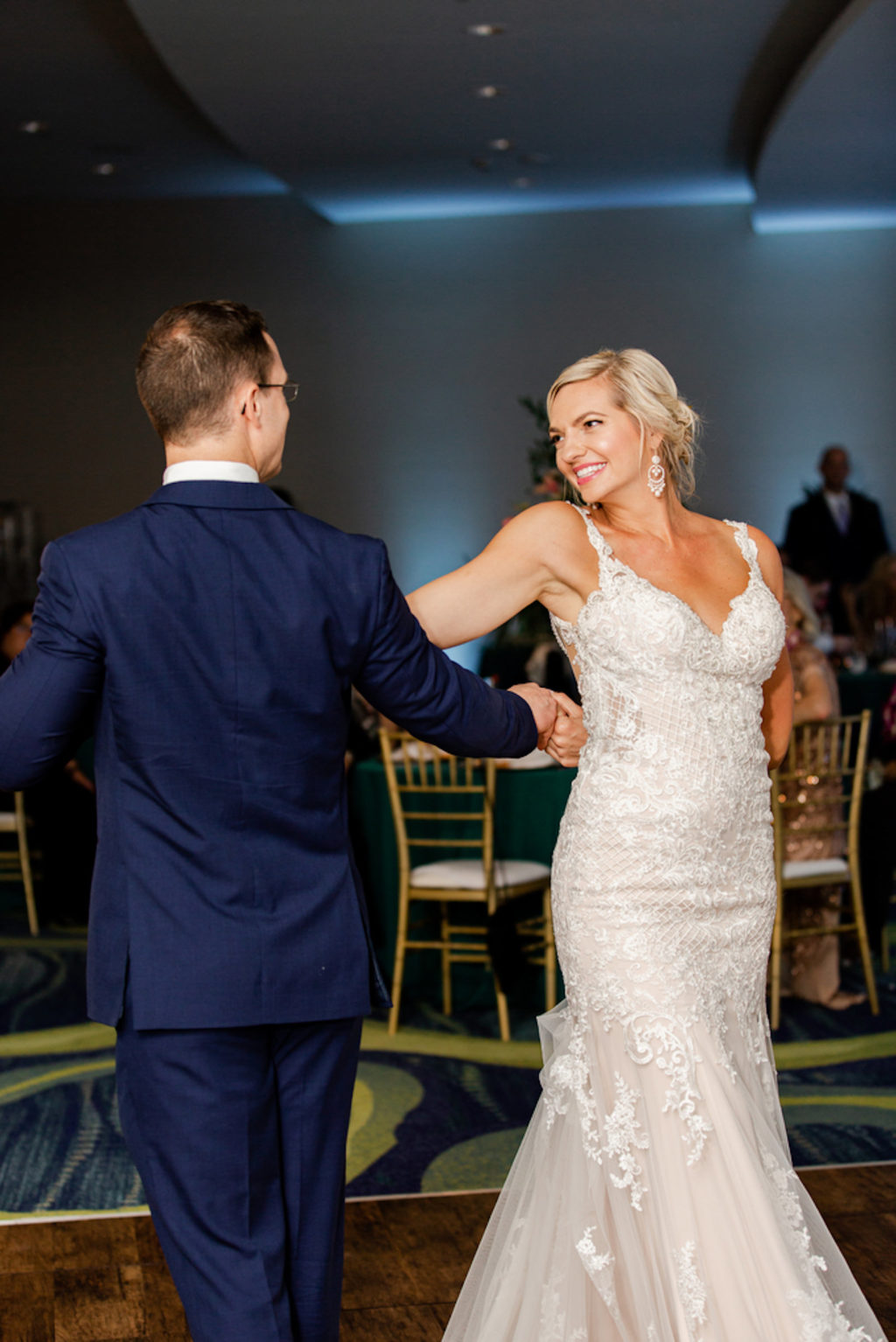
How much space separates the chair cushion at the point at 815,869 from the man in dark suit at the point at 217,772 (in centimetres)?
363

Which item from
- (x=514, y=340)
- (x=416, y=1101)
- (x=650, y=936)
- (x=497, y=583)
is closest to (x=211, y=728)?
(x=497, y=583)

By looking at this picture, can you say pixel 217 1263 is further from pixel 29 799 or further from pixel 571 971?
pixel 29 799

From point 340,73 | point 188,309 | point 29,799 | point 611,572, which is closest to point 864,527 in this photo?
point 340,73

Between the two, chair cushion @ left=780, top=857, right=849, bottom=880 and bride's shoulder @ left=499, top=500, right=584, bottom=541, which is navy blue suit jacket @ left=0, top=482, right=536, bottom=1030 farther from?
chair cushion @ left=780, top=857, right=849, bottom=880

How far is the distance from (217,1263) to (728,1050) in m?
0.99

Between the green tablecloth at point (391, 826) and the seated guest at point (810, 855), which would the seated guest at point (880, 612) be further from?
the green tablecloth at point (391, 826)

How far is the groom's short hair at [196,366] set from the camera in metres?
1.75

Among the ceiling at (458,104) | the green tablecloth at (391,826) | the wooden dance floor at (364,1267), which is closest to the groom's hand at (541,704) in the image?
the wooden dance floor at (364,1267)

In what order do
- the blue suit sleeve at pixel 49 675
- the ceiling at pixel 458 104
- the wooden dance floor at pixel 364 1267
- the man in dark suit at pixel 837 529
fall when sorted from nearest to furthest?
the blue suit sleeve at pixel 49 675, the wooden dance floor at pixel 364 1267, the ceiling at pixel 458 104, the man in dark suit at pixel 837 529

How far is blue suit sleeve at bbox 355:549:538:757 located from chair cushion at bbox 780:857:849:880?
338 cm

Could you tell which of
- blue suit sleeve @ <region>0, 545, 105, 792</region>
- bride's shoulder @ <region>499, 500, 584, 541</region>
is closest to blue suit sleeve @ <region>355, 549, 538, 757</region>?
blue suit sleeve @ <region>0, 545, 105, 792</region>

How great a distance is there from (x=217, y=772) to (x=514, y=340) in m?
10.2

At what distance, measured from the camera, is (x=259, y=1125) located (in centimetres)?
181

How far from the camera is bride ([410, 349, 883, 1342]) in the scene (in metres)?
2.19
